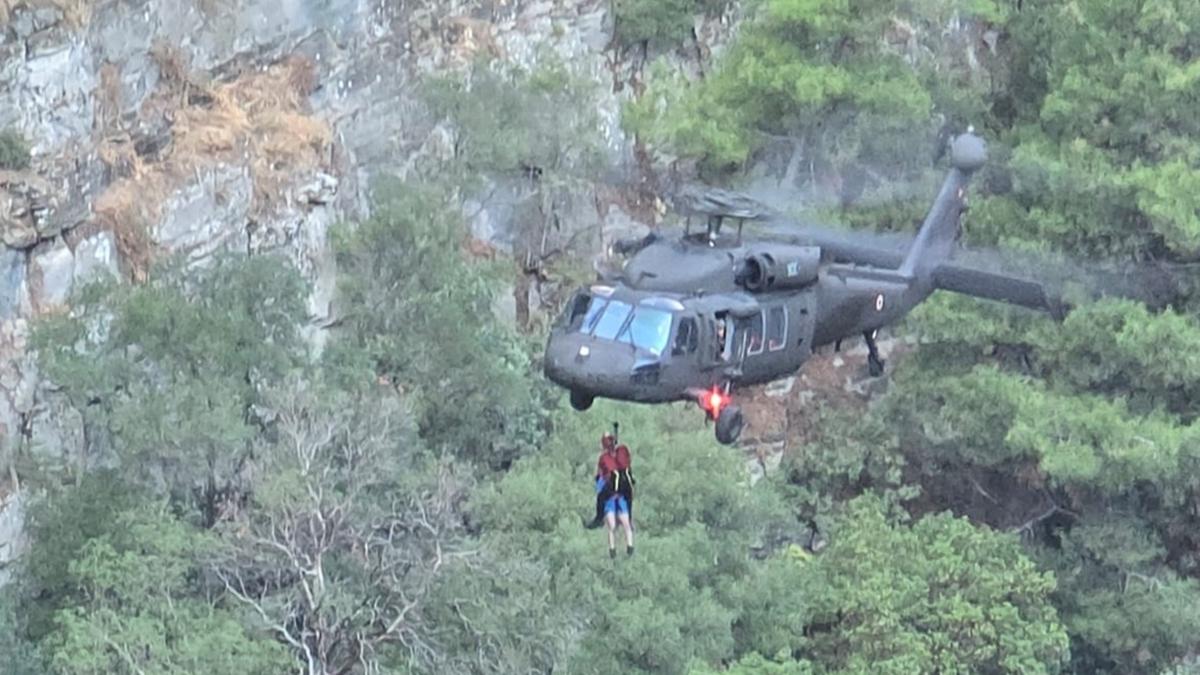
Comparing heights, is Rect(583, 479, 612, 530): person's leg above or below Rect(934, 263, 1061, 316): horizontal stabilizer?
below

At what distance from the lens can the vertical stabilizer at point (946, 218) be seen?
77.1 ft

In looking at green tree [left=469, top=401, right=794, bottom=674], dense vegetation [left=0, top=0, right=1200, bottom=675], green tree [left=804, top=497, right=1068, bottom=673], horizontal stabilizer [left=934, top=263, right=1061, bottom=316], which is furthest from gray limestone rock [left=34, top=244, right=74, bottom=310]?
horizontal stabilizer [left=934, top=263, right=1061, bottom=316]

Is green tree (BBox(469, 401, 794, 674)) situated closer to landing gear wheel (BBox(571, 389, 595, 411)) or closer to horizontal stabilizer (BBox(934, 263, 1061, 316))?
horizontal stabilizer (BBox(934, 263, 1061, 316))

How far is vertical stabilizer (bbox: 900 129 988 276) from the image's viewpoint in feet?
77.1

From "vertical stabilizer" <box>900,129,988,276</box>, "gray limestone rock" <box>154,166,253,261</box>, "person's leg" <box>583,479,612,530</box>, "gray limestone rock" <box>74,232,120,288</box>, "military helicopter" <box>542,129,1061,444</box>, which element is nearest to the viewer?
"military helicopter" <box>542,129,1061,444</box>

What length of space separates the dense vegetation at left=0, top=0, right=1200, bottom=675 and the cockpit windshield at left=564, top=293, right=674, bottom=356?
783cm

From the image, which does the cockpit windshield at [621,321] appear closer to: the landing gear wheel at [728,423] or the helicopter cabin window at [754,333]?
the landing gear wheel at [728,423]

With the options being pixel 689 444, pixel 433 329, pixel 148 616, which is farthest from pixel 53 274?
pixel 689 444

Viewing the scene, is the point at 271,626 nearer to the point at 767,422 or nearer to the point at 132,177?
the point at 132,177

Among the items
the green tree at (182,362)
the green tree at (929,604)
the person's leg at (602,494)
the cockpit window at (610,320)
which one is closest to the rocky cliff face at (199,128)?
the green tree at (182,362)

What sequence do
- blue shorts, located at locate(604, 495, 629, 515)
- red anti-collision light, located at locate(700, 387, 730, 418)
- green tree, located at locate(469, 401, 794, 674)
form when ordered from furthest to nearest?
green tree, located at locate(469, 401, 794, 674) → blue shorts, located at locate(604, 495, 629, 515) → red anti-collision light, located at locate(700, 387, 730, 418)

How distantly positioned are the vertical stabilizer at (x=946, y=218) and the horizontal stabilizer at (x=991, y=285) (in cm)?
16

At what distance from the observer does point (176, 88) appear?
106 feet

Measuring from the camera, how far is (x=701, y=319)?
19969mm
